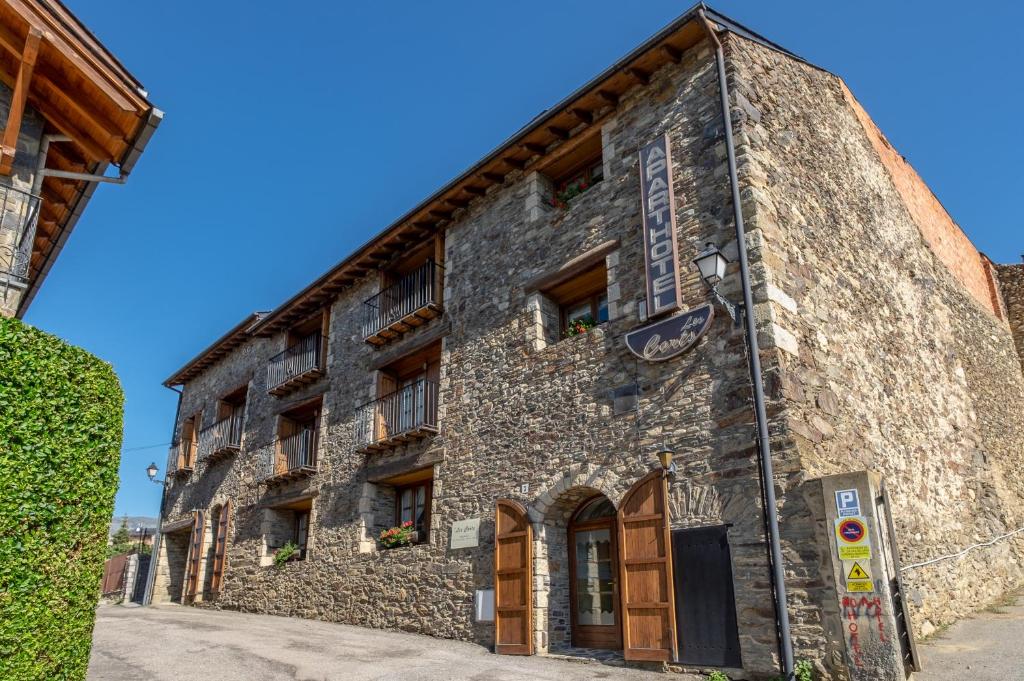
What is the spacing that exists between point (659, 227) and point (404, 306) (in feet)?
18.8

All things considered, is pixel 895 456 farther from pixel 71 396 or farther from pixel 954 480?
Result: pixel 71 396

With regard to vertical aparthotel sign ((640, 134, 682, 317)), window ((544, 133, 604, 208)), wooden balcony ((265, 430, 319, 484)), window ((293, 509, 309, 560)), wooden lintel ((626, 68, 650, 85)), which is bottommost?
window ((293, 509, 309, 560))

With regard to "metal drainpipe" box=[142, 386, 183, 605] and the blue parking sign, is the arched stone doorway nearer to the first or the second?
the blue parking sign

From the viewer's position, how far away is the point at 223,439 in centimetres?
1822

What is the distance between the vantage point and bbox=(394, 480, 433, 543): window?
12.3 metres

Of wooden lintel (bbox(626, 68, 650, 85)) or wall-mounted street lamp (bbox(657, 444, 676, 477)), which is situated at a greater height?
wooden lintel (bbox(626, 68, 650, 85))

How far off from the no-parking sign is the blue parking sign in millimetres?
45

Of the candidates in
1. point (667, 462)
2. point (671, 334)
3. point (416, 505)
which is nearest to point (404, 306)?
point (416, 505)

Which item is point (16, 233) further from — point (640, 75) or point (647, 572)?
point (640, 75)

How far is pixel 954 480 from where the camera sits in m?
11.2

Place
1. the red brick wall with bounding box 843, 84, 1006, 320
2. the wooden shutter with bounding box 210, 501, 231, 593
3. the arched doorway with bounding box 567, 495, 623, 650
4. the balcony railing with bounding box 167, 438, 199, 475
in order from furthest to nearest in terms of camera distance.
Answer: the balcony railing with bounding box 167, 438, 199, 475
the wooden shutter with bounding box 210, 501, 231, 593
the red brick wall with bounding box 843, 84, 1006, 320
the arched doorway with bounding box 567, 495, 623, 650

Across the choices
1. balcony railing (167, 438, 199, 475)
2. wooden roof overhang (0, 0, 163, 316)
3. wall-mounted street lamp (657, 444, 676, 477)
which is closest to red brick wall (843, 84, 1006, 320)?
wall-mounted street lamp (657, 444, 676, 477)

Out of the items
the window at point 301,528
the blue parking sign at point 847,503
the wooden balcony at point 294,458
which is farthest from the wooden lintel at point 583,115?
the window at point 301,528

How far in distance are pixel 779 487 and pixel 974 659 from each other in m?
2.52
